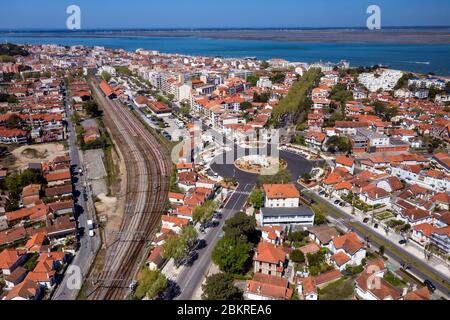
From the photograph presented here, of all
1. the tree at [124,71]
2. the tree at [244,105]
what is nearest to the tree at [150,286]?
the tree at [244,105]

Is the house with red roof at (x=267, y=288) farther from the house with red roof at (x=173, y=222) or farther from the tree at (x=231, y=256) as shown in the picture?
the house with red roof at (x=173, y=222)

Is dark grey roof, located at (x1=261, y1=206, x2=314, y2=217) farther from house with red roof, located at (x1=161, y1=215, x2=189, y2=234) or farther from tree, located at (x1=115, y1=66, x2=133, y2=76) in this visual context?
tree, located at (x1=115, y1=66, x2=133, y2=76)

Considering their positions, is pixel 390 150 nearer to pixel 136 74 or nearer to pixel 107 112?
pixel 107 112

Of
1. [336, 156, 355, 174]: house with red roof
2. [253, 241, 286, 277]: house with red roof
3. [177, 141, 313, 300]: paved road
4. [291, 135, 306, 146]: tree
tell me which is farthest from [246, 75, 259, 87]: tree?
[253, 241, 286, 277]: house with red roof

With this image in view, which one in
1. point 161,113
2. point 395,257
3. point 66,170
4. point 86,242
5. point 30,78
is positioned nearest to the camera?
point 395,257
